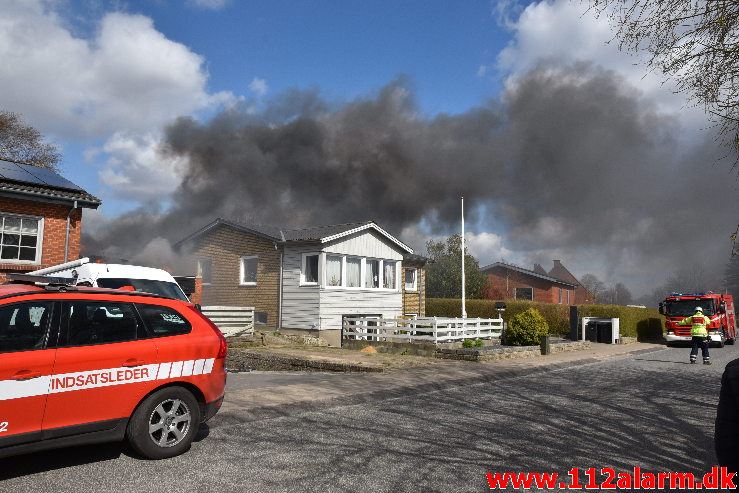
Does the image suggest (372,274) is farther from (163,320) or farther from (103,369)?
(103,369)

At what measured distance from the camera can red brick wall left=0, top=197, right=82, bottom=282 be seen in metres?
14.3

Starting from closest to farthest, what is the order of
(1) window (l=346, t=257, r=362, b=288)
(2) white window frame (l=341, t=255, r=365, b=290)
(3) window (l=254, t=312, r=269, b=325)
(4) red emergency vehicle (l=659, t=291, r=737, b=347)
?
(2) white window frame (l=341, t=255, r=365, b=290), (1) window (l=346, t=257, r=362, b=288), (3) window (l=254, t=312, r=269, b=325), (4) red emergency vehicle (l=659, t=291, r=737, b=347)

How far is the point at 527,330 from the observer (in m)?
18.3

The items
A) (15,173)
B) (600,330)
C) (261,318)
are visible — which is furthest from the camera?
(600,330)

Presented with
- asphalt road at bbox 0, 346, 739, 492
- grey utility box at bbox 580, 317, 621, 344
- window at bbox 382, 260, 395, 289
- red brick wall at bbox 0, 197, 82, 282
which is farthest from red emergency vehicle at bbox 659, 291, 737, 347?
red brick wall at bbox 0, 197, 82, 282

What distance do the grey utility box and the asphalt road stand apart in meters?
15.8

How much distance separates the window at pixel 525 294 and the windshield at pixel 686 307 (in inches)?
839

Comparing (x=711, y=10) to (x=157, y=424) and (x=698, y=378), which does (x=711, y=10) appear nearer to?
(x=157, y=424)

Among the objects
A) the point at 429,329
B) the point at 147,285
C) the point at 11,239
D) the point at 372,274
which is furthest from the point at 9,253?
the point at 372,274

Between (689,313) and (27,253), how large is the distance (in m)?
27.0

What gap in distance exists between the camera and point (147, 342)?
18.1 ft

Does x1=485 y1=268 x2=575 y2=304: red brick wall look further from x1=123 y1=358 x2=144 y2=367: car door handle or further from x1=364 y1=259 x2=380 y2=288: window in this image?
x1=123 y1=358 x2=144 y2=367: car door handle

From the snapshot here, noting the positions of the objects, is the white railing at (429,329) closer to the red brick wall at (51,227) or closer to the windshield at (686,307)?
the red brick wall at (51,227)

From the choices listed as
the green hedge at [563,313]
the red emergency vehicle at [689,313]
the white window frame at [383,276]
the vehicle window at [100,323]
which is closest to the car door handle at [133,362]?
the vehicle window at [100,323]
